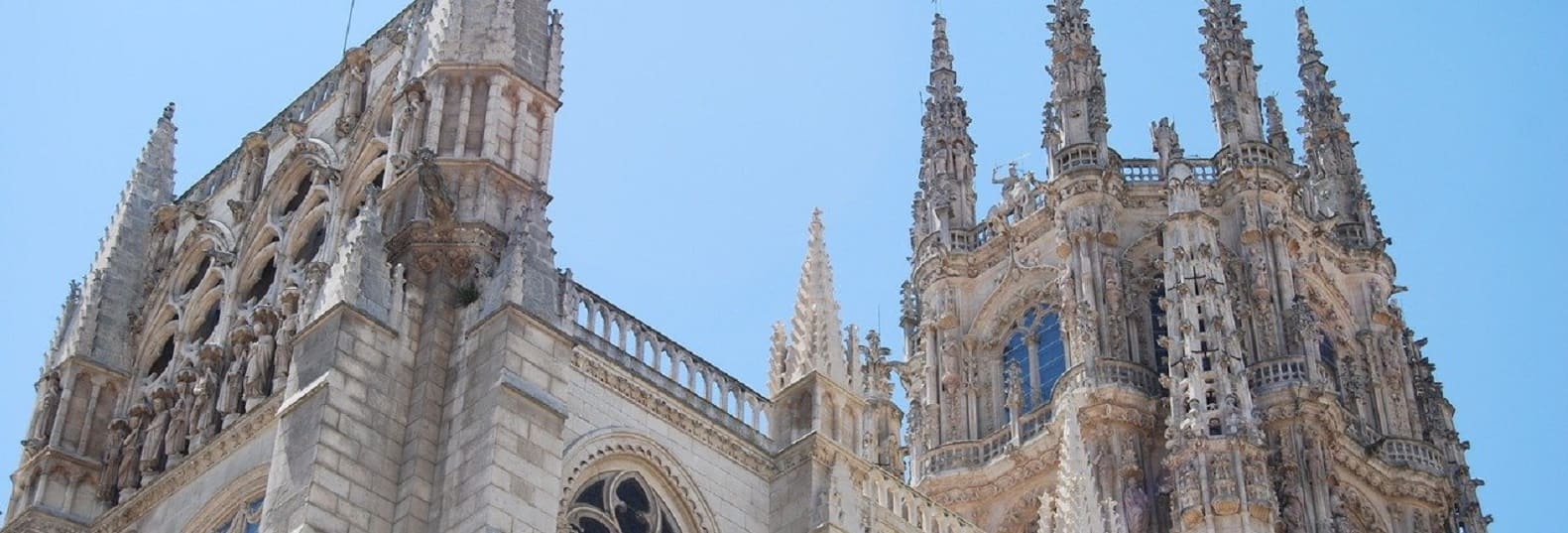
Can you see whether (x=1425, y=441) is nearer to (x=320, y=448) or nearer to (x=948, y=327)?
(x=948, y=327)

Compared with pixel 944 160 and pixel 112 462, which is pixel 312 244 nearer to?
pixel 112 462

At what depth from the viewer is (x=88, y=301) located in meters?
28.9

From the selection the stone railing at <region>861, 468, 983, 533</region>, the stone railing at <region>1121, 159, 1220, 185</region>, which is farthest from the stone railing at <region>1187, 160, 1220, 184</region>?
the stone railing at <region>861, 468, 983, 533</region>

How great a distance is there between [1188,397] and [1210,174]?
21.2ft

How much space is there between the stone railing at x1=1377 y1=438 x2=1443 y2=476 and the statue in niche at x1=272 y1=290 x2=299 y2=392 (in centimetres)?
2104

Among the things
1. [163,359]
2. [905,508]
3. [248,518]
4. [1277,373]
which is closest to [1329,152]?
[1277,373]

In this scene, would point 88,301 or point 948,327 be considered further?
point 948,327

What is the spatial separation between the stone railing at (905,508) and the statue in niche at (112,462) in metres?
8.45

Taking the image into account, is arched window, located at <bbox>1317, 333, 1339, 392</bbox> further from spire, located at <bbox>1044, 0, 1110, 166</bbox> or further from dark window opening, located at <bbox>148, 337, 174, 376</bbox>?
dark window opening, located at <bbox>148, 337, 174, 376</bbox>

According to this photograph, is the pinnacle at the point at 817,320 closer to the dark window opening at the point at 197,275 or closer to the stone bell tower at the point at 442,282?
the stone bell tower at the point at 442,282

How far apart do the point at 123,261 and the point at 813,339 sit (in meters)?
9.74

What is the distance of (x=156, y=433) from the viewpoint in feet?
87.5

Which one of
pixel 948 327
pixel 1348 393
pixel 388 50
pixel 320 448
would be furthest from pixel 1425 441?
pixel 320 448

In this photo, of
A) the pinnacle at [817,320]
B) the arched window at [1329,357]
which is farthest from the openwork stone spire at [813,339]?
the arched window at [1329,357]
